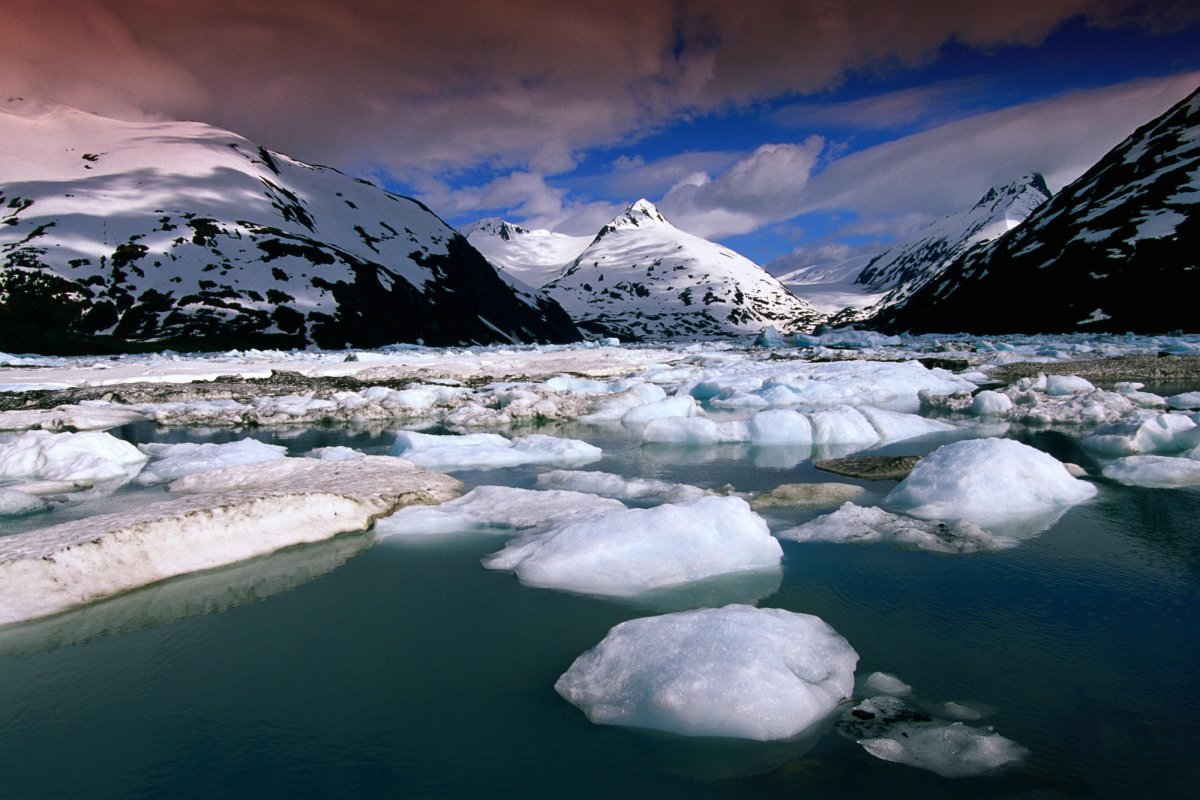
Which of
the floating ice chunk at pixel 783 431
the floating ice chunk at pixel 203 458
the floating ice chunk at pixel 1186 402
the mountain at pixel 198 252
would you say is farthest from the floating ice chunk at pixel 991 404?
the mountain at pixel 198 252

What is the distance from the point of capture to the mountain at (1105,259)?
210 feet

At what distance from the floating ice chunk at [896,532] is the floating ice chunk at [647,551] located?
47.9 inches

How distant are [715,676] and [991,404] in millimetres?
18475

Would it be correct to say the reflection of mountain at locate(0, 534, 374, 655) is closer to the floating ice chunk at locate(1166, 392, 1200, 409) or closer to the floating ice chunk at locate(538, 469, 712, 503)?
the floating ice chunk at locate(538, 469, 712, 503)

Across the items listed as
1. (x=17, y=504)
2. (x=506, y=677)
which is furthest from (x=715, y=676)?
(x=17, y=504)

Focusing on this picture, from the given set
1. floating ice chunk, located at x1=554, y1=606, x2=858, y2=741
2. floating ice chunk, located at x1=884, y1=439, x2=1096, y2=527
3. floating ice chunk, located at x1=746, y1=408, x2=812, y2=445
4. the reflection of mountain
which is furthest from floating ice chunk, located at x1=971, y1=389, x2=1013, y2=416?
the reflection of mountain

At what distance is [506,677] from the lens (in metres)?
5.47

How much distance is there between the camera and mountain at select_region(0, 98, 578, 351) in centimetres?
5453

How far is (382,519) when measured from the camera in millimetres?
9656

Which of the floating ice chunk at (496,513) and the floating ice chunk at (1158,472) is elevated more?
the floating ice chunk at (1158,472)

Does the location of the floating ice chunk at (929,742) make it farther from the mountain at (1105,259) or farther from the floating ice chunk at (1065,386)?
the mountain at (1105,259)

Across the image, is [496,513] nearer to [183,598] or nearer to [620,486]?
[620,486]

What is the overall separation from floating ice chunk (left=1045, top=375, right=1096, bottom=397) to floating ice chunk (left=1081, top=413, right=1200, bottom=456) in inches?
374

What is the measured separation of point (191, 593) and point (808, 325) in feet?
642
